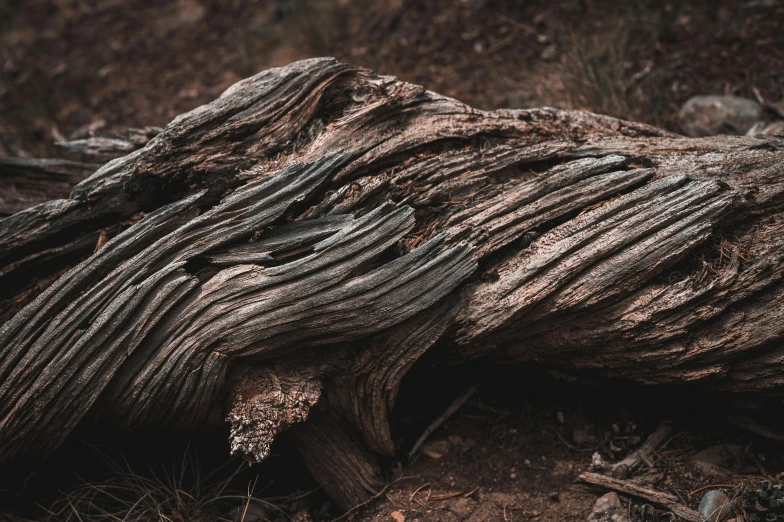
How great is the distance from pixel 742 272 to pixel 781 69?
2.97m

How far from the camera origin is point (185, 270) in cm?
308

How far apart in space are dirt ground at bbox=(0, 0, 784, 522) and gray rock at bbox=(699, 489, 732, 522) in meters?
0.07

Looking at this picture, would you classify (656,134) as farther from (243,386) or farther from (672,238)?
(243,386)

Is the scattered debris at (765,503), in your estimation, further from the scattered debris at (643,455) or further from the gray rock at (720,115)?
the gray rock at (720,115)

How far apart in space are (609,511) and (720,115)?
3.16 metres

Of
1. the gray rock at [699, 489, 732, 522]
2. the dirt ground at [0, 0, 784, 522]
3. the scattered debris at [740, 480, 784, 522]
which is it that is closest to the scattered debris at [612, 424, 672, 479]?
the dirt ground at [0, 0, 784, 522]

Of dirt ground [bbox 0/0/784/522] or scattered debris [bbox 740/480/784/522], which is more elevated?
dirt ground [bbox 0/0/784/522]

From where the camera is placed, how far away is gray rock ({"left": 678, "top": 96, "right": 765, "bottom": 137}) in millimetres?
4672

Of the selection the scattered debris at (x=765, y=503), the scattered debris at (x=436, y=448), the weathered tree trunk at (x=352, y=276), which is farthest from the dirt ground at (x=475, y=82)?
the weathered tree trunk at (x=352, y=276)

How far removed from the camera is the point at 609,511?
2994mm

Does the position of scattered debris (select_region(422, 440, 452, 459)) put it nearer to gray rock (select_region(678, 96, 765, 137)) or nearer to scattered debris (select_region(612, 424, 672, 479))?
scattered debris (select_region(612, 424, 672, 479))


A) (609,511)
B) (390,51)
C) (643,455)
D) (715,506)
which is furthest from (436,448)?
(390,51)

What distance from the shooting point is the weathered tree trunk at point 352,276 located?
9.77 feet

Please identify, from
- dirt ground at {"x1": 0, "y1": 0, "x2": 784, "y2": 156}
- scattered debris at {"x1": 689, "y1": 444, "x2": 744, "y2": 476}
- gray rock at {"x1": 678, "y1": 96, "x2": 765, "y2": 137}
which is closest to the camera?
scattered debris at {"x1": 689, "y1": 444, "x2": 744, "y2": 476}
